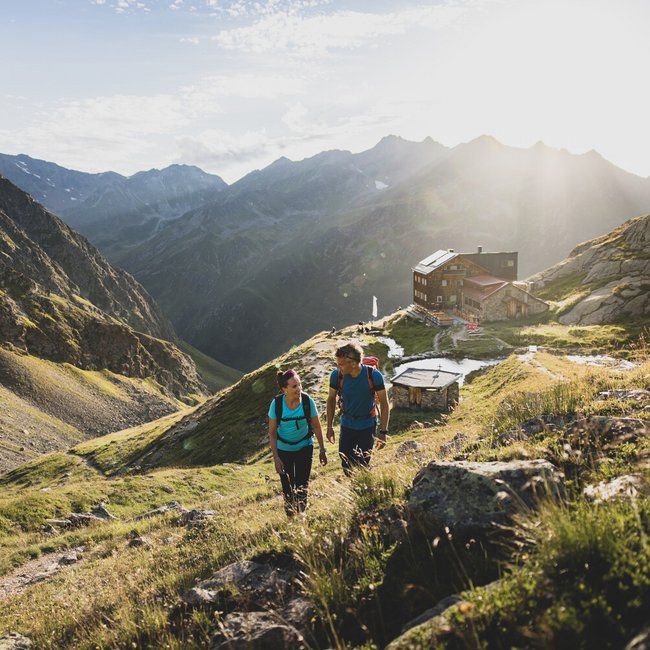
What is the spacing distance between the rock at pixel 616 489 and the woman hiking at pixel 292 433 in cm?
535

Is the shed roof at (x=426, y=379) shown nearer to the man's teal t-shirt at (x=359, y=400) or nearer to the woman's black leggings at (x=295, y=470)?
the man's teal t-shirt at (x=359, y=400)

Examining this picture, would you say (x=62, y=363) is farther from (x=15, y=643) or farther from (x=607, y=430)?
(x=607, y=430)

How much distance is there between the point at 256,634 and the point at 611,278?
195 feet

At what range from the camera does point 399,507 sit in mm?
5707

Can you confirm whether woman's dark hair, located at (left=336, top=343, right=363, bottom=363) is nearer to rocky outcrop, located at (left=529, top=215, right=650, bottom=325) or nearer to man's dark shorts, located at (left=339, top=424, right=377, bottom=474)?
man's dark shorts, located at (left=339, top=424, right=377, bottom=474)

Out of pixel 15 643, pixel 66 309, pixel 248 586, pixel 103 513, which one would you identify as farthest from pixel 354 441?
pixel 66 309

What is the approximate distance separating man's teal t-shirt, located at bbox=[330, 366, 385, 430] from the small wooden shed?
59.8 ft

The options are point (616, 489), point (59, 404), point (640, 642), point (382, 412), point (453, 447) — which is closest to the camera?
point (640, 642)

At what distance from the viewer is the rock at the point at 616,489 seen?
4301mm

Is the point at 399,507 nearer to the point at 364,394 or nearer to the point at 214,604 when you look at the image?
the point at 214,604

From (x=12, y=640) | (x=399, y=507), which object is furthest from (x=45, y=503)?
(x=399, y=507)

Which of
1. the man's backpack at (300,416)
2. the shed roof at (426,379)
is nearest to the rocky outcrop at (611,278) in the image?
the shed roof at (426,379)

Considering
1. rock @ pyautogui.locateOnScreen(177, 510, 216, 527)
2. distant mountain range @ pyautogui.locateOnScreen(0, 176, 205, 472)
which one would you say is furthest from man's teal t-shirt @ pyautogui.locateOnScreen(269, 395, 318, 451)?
distant mountain range @ pyautogui.locateOnScreen(0, 176, 205, 472)

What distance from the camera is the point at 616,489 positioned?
4.56 metres
